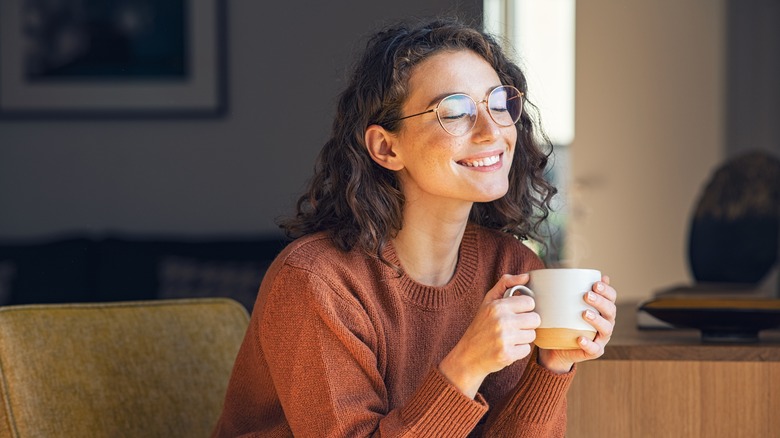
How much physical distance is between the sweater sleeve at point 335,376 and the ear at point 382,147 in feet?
0.74

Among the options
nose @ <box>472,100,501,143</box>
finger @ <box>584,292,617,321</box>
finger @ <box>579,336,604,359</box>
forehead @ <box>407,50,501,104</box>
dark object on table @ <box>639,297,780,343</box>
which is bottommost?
dark object on table @ <box>639,297,780,343</box>

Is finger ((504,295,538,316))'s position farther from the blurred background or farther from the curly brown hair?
the blurred background

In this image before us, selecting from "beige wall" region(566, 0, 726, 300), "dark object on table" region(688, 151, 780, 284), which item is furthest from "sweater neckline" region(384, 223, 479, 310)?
"beige wall" region(566, 0, 726, 300)

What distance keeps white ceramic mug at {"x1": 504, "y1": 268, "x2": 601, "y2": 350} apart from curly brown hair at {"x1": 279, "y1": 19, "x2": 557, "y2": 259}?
0.30 m

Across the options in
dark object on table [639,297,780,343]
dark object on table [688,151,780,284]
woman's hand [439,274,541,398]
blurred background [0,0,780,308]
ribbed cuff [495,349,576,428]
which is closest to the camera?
woman's hand [439,274,541,398]

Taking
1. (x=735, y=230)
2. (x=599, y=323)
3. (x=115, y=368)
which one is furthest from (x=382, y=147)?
(x=735, y=230)

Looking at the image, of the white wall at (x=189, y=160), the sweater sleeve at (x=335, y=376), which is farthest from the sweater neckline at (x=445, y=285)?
the white wall at (x=189, y=160)

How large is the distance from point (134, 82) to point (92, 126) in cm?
21

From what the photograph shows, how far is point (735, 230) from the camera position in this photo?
3100mm

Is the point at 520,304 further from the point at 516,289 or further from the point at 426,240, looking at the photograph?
the point at 426,240

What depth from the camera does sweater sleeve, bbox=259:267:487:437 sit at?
1256 millimetres

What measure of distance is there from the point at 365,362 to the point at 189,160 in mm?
2204

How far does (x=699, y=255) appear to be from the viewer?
10.2 feet

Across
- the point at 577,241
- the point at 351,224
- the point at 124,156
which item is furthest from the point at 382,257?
the point at 577,241
